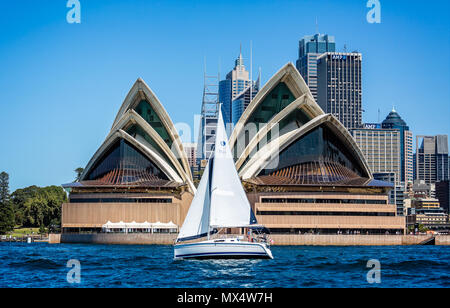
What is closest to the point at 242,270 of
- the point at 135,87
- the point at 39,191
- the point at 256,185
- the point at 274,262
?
the point at 274,262

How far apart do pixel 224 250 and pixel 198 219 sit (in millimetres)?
3301

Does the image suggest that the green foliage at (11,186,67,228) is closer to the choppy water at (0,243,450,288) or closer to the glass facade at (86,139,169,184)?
the glass facade at (86,139,169,184)

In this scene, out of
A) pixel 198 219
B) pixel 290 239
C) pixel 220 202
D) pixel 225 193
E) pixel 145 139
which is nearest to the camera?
pixel 220 202

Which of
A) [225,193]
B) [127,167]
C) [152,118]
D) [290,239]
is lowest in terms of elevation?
[290,239]

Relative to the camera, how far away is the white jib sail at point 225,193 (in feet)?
162

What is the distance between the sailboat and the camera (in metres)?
48.5

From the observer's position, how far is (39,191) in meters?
156

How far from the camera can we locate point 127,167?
98.1 m

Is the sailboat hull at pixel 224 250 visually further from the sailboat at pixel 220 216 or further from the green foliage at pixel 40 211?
the green foliage at pixel 40 211

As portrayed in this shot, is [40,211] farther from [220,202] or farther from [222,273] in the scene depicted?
[222,273]

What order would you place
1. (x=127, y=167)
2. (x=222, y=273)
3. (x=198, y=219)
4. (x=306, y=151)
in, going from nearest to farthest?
(x=222, y=273) < (x=198, y=219) < (x=306, y=151) < (x=127, y=167)

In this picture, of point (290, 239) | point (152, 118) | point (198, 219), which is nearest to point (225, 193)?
point (198, 219)

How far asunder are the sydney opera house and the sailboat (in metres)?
36.3
